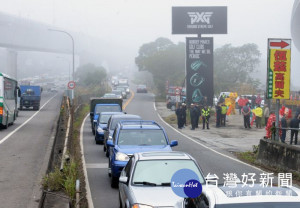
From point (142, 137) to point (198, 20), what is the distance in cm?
3100

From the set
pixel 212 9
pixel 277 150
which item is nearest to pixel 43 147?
pixel 277 150

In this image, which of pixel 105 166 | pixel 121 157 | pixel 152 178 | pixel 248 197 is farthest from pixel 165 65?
pixel 248 197

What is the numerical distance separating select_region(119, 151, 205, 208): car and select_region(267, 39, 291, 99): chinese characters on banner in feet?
32.6

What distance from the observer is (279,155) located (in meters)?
17.1

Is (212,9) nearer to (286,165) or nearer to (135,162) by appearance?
(286,165)

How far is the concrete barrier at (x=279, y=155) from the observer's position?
15.9m

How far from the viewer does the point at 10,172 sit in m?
15.7

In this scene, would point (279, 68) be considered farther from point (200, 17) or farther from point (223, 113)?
point (200, 17)

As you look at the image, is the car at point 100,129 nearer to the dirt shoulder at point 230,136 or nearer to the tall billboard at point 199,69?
the dirt shoulder at point 230,136

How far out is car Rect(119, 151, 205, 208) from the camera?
8442mm

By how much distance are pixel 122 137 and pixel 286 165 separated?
16.9 feet

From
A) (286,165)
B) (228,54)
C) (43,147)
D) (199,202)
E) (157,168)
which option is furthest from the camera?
(228,54)

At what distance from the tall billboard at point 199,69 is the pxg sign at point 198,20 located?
1345 millimetres

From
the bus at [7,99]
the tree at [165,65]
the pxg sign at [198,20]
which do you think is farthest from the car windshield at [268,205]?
the tree at [165,65]
